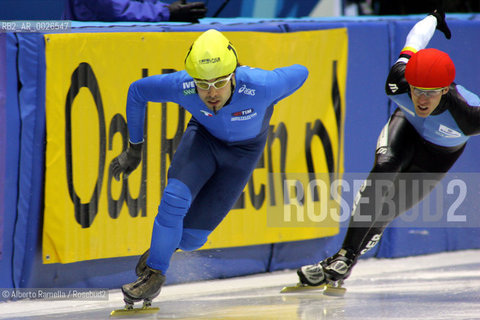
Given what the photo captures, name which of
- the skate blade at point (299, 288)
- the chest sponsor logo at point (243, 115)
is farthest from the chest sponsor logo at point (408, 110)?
the skate blade at point (299, 288)

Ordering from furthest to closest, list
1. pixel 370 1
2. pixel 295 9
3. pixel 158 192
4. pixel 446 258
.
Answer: pixel 370 1
pixel 295 9
pixel 446 258
pixel 158 192

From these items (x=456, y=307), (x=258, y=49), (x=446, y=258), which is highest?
(x=258, y=49)

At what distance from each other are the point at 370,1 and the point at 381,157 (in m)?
4.71

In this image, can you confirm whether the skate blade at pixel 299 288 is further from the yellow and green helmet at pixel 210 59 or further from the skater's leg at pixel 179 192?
the yellow and green helmet at pixel 210 59

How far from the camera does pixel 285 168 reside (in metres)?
6.68

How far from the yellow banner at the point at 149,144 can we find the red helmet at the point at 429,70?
156 centimetres

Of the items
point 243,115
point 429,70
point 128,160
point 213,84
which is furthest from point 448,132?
point 128,160

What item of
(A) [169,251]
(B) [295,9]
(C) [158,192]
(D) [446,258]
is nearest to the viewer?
(A) [169,251]

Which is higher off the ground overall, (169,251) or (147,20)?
(147,20)

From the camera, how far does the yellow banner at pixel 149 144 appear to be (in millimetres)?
5691

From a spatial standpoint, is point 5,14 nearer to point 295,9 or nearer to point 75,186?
point 75,186

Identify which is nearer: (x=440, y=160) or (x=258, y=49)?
(x=440, y=160)

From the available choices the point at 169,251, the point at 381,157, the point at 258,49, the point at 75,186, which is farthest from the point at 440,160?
the point at 75,186

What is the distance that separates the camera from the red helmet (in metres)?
5.10
